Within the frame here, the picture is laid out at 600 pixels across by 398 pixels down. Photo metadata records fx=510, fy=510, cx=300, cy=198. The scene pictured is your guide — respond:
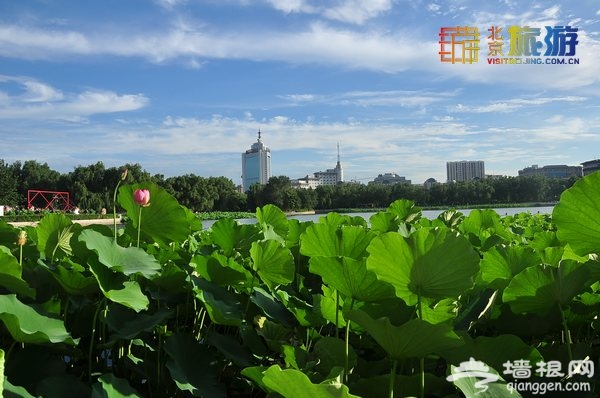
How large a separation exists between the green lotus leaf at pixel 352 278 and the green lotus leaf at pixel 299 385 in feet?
0.42

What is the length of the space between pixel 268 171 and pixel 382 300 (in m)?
81.0

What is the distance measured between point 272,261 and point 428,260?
0.76 ft

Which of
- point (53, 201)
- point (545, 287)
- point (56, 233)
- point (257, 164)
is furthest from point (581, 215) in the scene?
point (257, 164)

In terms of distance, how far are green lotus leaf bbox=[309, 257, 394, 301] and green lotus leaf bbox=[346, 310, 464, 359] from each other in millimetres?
59

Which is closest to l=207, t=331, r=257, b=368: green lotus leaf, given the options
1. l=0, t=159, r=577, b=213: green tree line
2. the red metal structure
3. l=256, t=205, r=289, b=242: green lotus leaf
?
l=256, t=205, r=289, b=242: green lotus leaf

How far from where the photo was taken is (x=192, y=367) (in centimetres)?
51

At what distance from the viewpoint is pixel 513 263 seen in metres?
0.54

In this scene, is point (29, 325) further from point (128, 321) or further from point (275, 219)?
point (275, 219)

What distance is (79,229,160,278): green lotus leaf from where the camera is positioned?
1.63ft

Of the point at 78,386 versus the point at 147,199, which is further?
the point at 147,199

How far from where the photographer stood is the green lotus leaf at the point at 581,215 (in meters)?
0.41

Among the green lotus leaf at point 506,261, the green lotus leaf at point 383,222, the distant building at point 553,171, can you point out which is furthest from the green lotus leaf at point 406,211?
the distant building at point 553,171

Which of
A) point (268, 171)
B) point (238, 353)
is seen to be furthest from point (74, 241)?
point (268, 171)

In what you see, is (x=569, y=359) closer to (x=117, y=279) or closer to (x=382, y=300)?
(x=382, y=300)
